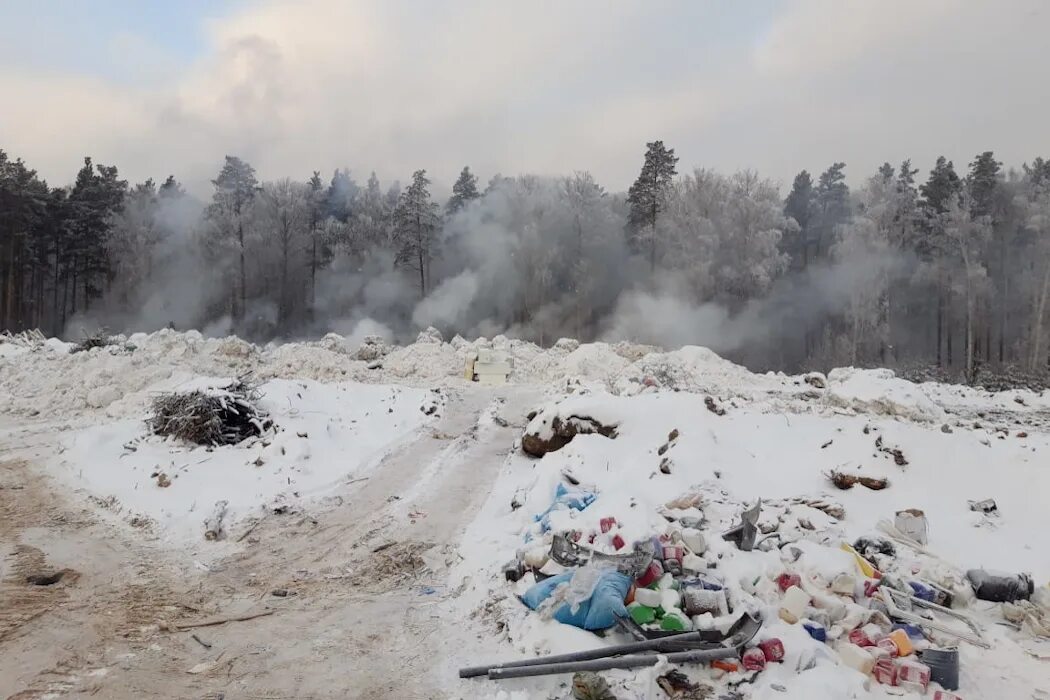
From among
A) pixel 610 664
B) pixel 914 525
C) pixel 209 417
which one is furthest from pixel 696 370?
pixel 610 664

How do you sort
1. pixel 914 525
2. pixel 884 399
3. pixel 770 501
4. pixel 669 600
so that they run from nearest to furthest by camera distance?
1. pixel 669 600
2. pixel 914 525
3. pixel 770 501
4. pixel 884 399

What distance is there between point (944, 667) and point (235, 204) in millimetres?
38761

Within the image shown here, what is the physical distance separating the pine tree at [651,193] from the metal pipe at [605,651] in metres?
29.1

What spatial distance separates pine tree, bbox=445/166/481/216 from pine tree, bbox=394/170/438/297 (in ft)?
10.6

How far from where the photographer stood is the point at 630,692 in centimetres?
371

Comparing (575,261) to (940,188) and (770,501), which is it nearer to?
(940,188)

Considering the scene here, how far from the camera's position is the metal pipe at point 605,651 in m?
3.94

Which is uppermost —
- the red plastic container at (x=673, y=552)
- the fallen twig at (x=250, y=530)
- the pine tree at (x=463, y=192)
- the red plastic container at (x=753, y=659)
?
the pine tree at (x=463, y=192)

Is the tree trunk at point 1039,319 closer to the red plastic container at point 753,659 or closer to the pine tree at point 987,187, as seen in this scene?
the pine tree at point 987,187

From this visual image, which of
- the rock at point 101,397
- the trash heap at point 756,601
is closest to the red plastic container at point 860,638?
the trash heap at point 756,601

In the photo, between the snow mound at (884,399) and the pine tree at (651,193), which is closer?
the snow mound at (884,399)

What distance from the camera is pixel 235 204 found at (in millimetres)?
34750

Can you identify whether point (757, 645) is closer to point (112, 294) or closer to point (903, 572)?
point (903, 572)

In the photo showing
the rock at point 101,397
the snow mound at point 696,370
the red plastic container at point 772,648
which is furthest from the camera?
the snow mound at point 696,370
